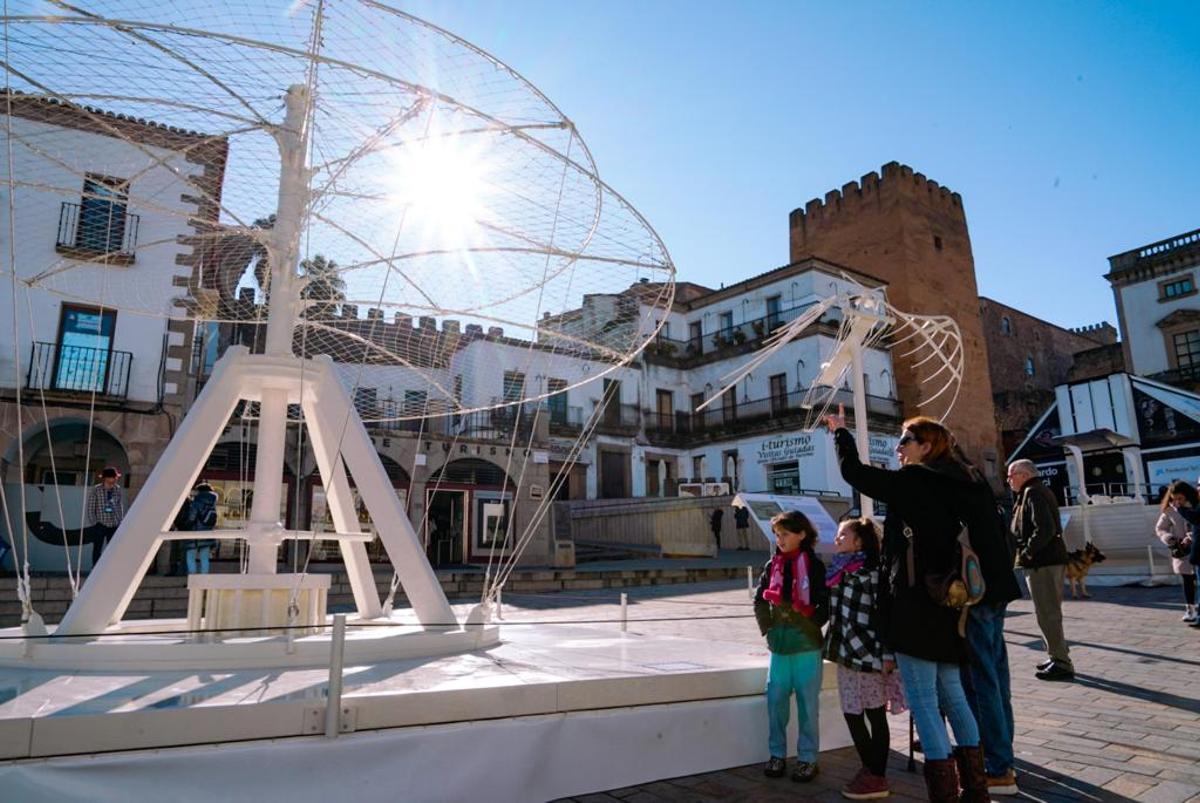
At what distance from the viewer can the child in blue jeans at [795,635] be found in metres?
3.69

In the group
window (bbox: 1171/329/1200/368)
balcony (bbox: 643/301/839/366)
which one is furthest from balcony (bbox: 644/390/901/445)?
window (bbox: 1171/329/1200/368)

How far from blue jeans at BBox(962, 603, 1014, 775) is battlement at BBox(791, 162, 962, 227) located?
3762 centimetres

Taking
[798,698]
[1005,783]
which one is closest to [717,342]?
[798,698]

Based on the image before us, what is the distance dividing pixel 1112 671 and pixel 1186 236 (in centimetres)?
3367

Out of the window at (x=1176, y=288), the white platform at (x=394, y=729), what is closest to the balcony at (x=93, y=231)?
the white platform at (x=394, y=729)

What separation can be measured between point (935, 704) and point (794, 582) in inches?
35.8

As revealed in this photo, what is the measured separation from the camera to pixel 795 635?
12.2ft

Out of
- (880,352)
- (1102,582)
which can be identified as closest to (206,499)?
(1102,582)

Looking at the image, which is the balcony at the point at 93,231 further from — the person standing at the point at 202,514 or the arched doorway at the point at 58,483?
the person standing at the point at 202,514

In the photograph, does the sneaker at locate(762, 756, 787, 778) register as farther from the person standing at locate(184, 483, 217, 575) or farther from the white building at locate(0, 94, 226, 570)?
the white building at locate(0, 94, 226, 570)

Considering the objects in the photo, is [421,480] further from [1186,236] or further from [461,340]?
[1186,236]

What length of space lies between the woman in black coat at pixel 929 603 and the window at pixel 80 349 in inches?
638

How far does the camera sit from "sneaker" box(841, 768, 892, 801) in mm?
3285

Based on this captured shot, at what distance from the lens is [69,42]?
12.3 ft
